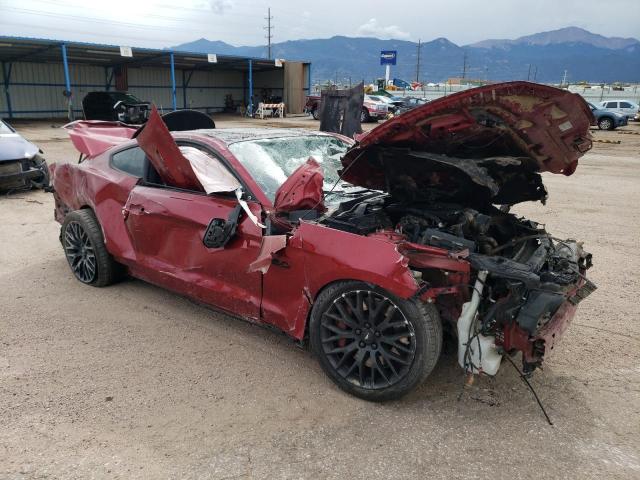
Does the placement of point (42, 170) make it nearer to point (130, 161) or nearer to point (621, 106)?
point (130, 161)

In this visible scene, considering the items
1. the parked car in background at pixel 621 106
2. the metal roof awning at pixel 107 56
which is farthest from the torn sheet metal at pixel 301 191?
the parked car in background at pixel 621 106

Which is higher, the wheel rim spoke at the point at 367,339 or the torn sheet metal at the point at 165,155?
the torn sheet metal at the point at 165,155

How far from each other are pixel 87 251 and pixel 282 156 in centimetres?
214

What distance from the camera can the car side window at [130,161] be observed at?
4.27 meters

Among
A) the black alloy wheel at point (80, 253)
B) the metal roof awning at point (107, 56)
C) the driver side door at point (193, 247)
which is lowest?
the black alloy wheel at point (80, 253)

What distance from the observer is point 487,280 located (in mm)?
2811

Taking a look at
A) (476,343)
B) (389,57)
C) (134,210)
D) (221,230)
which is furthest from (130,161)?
(389,57)

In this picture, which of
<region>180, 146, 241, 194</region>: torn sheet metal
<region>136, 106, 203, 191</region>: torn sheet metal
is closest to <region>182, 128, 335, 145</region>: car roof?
<region>180, 146, 241, 194</region>: torn sheet metal

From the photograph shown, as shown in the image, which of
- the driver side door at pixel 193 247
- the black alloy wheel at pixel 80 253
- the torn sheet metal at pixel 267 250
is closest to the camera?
the torn sheet metal at pixel 267 250

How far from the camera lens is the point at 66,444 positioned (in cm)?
262

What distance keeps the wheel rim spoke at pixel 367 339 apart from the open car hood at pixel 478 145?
0.94 m

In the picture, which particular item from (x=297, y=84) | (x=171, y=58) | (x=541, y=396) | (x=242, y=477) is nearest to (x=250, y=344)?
(x=242, y=477)

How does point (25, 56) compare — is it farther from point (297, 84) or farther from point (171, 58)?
point (297, 84)

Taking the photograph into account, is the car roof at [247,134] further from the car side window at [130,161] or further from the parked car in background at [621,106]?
the parked car in background at [621,106]
